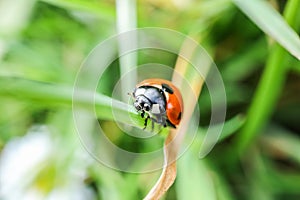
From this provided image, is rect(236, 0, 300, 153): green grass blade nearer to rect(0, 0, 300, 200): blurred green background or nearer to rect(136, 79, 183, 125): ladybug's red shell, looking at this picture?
rect(0, 0, 300, 200): blurred green background

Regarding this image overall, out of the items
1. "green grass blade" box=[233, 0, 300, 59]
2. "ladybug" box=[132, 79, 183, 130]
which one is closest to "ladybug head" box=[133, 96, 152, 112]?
"ladybug" box=[132, 79, 183, 130]

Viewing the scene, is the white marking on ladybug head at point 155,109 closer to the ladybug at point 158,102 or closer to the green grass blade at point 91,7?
the ladybug at point 158,102

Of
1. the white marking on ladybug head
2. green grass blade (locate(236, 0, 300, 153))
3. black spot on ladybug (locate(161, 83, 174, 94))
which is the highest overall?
green grass blade (locate(236, 0, 300, 153))

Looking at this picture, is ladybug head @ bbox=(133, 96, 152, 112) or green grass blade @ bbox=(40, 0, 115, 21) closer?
ladybug head @ bbox=(133, 96, 152, 112)

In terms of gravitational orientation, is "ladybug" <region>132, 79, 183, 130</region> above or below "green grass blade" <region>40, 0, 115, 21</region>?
below

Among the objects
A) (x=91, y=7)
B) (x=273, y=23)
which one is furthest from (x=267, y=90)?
(x=91, y=7)

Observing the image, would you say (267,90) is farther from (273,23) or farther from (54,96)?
(54,96)
